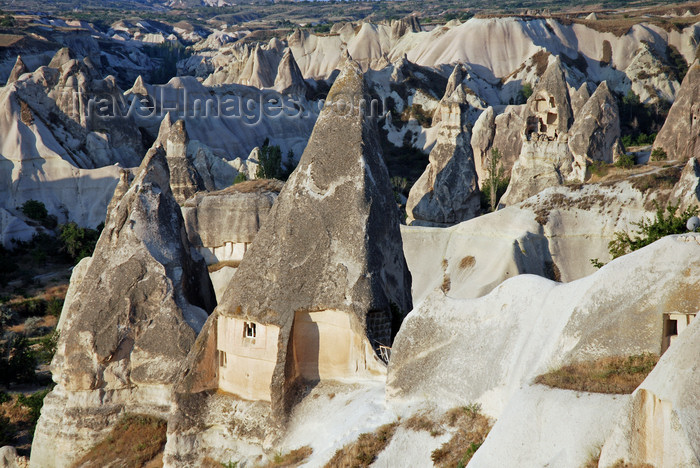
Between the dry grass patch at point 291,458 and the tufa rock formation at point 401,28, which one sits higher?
the tufa rock formation at point 401,28

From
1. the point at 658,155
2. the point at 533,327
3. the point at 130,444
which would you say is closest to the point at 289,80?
the point at 658,155

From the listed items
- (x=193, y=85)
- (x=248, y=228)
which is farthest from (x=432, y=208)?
(x=193, y=85)

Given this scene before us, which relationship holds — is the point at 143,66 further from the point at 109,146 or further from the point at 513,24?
the point at 109,146

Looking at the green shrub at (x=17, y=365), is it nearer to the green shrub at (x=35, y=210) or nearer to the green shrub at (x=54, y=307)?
the green shrub at (x=54, y=307)

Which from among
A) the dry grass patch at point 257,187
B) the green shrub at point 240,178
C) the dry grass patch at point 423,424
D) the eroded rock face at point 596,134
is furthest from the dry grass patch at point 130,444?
the green shrub at point 240,178

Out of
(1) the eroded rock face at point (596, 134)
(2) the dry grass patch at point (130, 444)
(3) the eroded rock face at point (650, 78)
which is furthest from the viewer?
(3) the eroded rock face at point (650, 78)

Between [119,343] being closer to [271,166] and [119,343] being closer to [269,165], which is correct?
[269,165]
